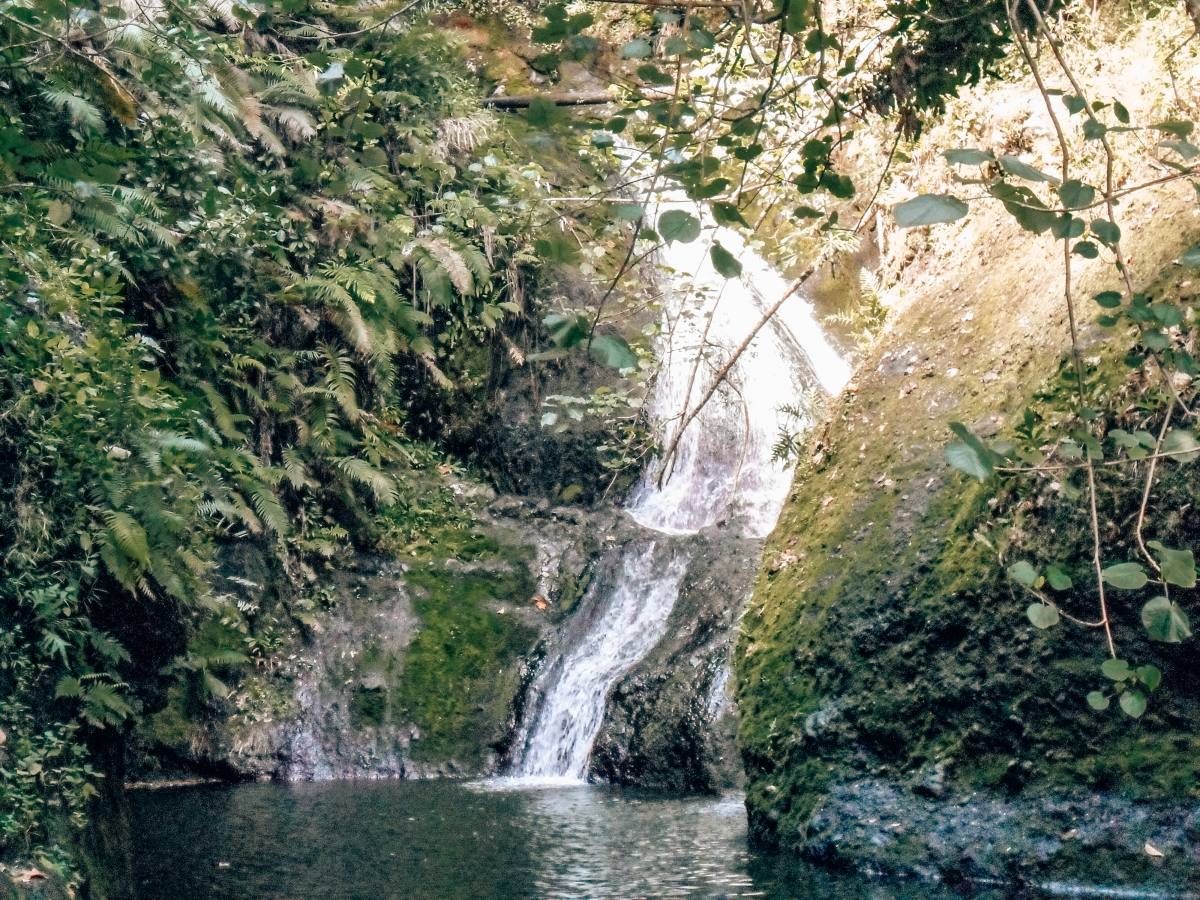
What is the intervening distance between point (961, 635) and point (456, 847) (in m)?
3.46

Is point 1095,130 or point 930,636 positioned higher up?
point 1095,130

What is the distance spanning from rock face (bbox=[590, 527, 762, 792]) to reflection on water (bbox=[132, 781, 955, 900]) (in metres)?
0.42

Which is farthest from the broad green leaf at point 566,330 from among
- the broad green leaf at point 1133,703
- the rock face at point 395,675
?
the rock face at point 395,675

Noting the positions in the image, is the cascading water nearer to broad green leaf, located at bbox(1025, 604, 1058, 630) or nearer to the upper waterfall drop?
the upper waterfall drop

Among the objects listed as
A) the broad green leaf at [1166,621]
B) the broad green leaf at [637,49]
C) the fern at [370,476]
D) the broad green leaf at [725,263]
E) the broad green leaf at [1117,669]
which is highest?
the fern at [370,476]

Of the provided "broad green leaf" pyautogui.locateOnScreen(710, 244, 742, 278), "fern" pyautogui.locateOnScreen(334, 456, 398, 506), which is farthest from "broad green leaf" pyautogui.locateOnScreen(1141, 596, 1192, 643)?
"fern" pyautogui.locateOnScreen(334, 456, 398, 506)

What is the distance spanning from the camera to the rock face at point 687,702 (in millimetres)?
9344

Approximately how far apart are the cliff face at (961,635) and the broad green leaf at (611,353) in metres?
3.27

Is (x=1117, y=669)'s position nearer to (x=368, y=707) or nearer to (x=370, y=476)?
(x=368, y=707)

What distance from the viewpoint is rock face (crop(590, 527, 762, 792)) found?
30.7 feet

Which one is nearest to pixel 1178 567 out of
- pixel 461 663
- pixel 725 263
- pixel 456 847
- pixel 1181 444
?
pixel 1181 444

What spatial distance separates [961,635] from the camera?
5516mm

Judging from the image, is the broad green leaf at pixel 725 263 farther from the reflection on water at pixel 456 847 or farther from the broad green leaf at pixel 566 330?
the reflection on water at pixel 456 847

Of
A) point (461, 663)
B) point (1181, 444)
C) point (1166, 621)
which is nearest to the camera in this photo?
point (1166, 621)
